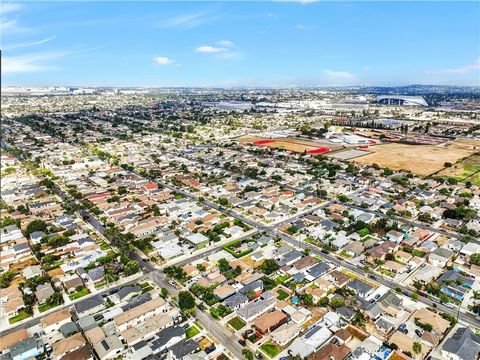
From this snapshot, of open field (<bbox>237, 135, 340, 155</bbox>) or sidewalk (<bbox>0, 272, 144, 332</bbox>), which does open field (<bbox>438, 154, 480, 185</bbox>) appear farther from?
sidewalk (<bbox>0, 272, 144, 332</bbox>)

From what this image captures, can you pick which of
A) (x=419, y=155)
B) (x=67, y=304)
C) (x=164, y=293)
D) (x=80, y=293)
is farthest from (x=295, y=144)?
(x=67, y=304)

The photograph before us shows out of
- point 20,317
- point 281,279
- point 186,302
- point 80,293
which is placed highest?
point 186,302

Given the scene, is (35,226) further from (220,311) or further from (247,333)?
(247,333)

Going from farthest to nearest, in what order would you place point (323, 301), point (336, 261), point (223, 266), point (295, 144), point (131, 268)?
1. point (295, 144)
2. point (336, 261)
3. point (223, 266)
4. point (131, 268)
5. point (323, 301)

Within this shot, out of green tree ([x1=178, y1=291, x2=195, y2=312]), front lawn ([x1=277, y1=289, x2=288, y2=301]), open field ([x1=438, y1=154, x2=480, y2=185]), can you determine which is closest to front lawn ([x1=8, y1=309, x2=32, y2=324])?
green tree ([x1=178, y1=291, x2=195, y2=312])

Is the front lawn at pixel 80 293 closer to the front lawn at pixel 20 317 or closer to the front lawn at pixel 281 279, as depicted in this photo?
the front lawn at pixel 20 317
